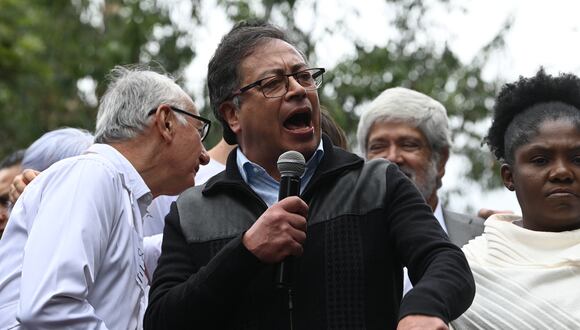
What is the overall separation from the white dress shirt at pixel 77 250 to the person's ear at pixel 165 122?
1.25 ft

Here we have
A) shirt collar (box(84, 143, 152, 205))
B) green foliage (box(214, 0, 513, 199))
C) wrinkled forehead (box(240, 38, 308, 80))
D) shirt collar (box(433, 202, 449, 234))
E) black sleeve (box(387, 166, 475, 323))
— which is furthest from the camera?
green foliage (box(214, 0, 513, 199))

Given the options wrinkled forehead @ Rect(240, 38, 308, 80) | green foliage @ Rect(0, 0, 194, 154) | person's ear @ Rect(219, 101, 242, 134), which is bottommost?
green foliage @ Rect(0, 0, 194, 154)

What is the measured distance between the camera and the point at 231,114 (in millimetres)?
5176

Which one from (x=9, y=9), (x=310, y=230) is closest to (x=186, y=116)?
(x=310, y=230)

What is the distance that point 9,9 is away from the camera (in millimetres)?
17828

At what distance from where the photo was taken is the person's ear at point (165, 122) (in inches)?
227

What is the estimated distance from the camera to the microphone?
4348 mm

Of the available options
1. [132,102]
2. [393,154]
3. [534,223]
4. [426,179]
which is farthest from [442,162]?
[132,102]

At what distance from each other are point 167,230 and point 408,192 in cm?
94

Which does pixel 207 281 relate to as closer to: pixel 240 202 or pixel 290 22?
pixel 240 202

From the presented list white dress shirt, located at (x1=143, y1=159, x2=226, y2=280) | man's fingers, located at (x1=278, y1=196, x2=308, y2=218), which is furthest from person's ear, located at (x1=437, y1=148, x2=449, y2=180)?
man's fingers, located at (x1=278, y1=196, x2=308, y2=218)

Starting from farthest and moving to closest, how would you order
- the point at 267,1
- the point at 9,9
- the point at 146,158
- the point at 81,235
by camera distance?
the point at 9,9 < the point at 267,1 < the point at 146,158 < the point at 81,235

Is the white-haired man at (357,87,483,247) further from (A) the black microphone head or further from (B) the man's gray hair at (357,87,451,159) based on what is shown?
(A) the black microphone head

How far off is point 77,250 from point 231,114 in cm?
88
